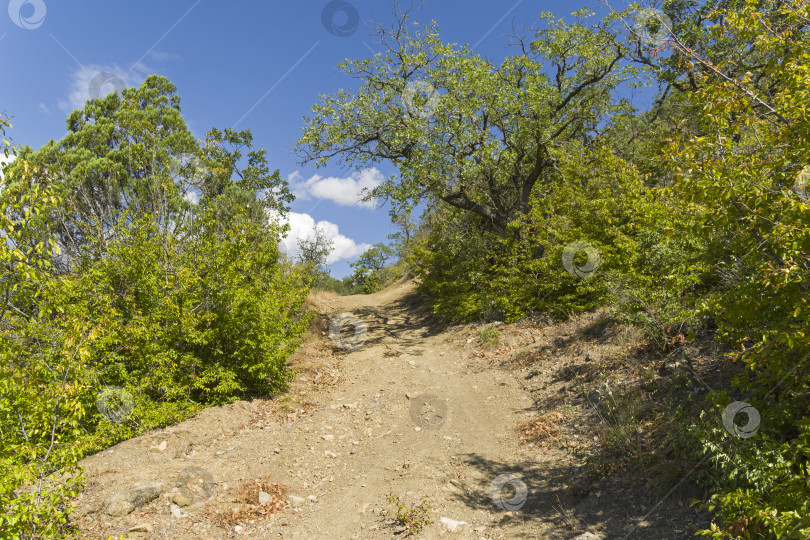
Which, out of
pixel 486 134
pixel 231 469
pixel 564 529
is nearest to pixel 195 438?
pixel 231 469

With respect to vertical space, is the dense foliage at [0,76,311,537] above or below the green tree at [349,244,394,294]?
below

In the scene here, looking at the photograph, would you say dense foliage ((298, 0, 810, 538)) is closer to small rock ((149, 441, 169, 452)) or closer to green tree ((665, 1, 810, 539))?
green tree ((665, 1, 810, 539))

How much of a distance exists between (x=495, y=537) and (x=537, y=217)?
853 centimetres

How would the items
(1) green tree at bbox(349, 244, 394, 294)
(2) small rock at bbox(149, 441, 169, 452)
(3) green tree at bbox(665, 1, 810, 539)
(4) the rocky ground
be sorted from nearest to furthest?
(3) green tree at bbox(665, 1, 810, 539), (4) the rocky ground, (2) small rock at bbox(149, 441, 169, 452), (1) green tree at bbox(349, 244, 394, 294)

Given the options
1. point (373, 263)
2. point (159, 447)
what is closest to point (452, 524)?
point (159, 447)

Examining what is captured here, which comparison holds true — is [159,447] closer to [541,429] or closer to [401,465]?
[401,465]

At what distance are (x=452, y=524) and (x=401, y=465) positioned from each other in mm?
1648

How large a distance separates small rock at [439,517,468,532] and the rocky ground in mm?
16

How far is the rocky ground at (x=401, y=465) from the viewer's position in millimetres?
4566

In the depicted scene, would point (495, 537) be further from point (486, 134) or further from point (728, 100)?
point (486, 134)

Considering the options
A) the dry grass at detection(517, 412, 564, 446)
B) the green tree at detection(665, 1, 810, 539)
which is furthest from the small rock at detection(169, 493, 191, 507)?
the green tree at detection(665, 1, 810, 539)

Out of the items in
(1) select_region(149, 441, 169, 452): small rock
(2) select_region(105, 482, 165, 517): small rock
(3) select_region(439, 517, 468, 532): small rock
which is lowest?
(3) select_region(439, 517, 468, 532): small rock

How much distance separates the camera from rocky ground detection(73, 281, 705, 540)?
4.57 metres

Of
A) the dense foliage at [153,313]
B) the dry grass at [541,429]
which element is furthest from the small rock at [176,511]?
the dry grass at [541,429]
